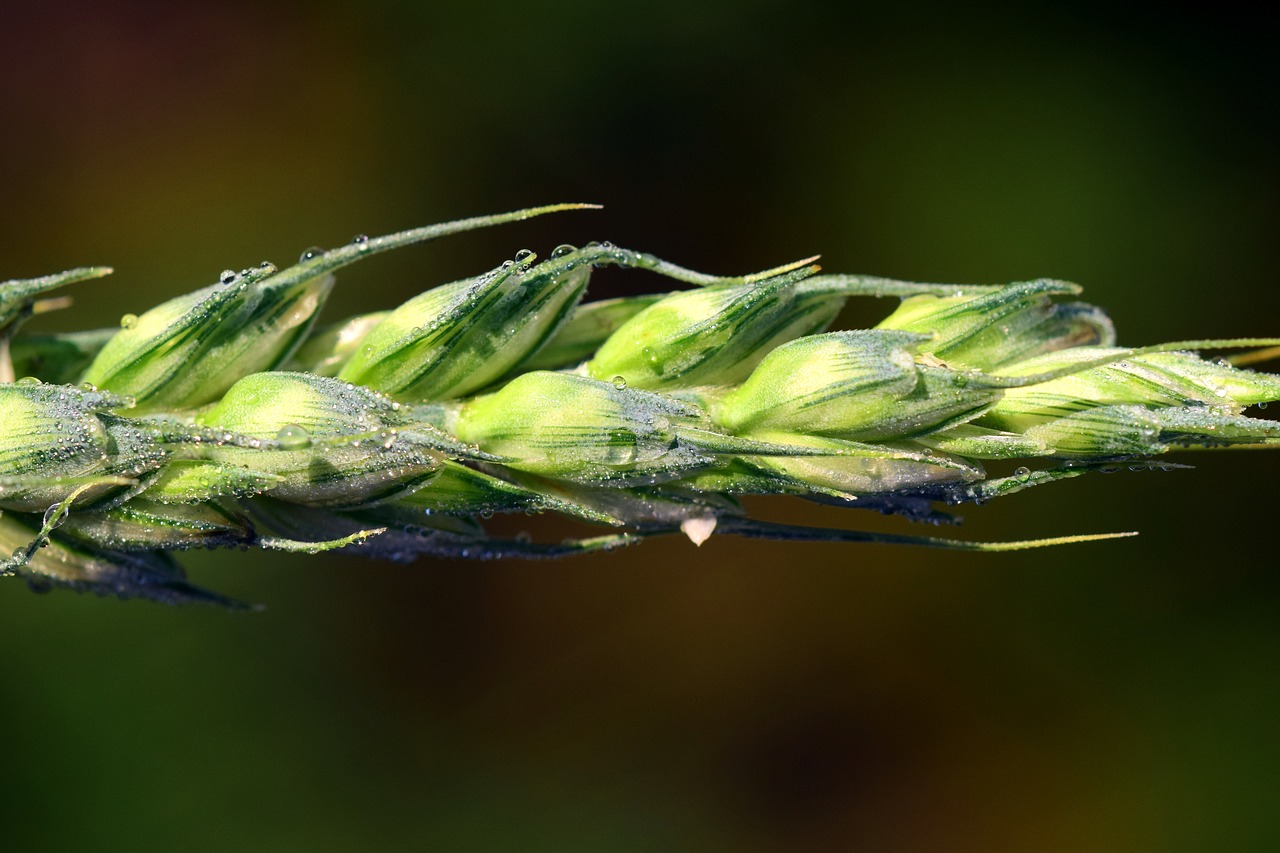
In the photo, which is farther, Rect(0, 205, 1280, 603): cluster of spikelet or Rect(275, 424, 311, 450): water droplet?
Rect(0, 205, 1280, 603): cluster of spikelet

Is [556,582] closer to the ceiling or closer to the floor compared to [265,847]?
closer to the ceiling

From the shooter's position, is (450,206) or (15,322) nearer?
(15,322)

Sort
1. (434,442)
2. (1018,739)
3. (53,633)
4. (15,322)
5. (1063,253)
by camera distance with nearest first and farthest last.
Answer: (434,442)
(15,322)
(53,633)
(1063,253)
(1018,739)

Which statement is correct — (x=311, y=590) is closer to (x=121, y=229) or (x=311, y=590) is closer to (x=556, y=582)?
(x=556, y=582)

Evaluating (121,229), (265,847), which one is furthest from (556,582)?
(121,229)

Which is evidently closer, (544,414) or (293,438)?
(293,438)

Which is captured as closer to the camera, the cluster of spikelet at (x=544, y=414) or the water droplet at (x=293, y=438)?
the water droplet at (x=293, y=438)

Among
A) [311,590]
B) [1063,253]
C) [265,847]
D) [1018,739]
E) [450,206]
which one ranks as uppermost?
[450,206]
